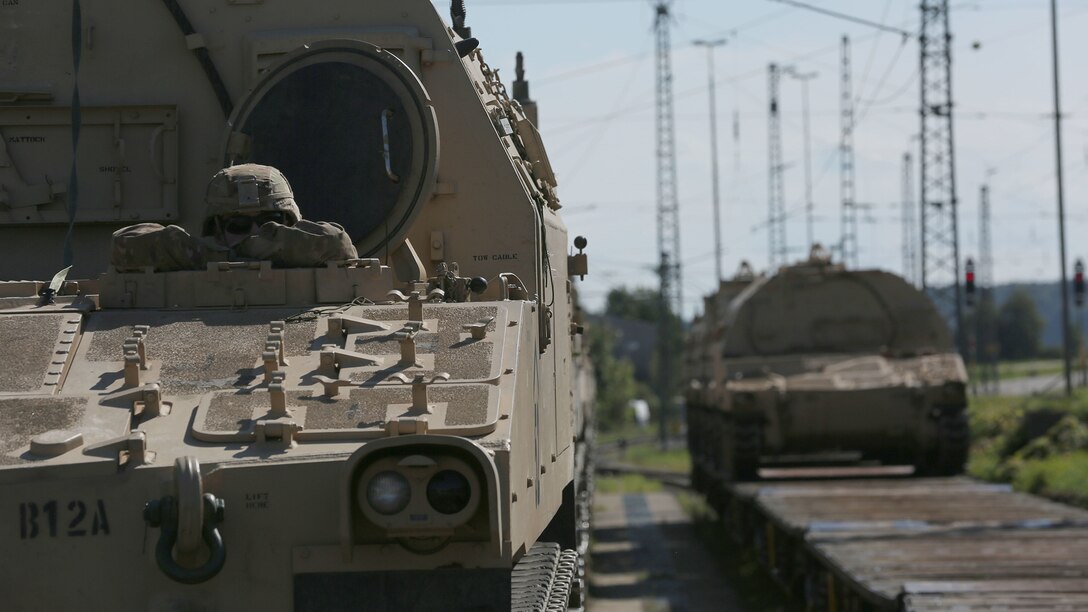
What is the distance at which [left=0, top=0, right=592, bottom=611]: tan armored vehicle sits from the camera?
620 centimetres

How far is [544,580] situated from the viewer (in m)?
8.12

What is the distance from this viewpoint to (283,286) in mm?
7801

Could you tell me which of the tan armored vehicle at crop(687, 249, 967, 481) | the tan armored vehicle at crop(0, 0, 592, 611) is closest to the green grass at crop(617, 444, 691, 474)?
the tan armored vehicle at crop(687, 249, 967, 481)

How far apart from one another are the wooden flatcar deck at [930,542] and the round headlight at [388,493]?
577cm

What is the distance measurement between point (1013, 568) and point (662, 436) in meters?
41.3

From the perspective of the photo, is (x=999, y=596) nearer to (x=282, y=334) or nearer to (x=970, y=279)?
(x=282, y=334)

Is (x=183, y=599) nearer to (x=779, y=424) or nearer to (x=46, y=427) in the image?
(x=46, y=427)

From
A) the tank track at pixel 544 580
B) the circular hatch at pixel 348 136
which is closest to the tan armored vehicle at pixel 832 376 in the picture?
the tank track at pixel 544 580

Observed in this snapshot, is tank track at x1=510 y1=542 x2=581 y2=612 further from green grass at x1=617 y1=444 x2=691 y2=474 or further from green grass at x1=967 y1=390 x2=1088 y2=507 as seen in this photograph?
green grass at x1=617 y1=444 x2=691 y2=474

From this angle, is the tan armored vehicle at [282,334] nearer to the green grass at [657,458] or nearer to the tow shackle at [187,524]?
the tow shackle at [187,524]

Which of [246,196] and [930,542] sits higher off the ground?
[246,196]

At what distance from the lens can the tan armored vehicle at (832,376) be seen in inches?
848

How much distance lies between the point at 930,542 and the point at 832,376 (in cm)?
783

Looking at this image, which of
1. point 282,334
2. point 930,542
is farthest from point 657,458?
point 282,334
